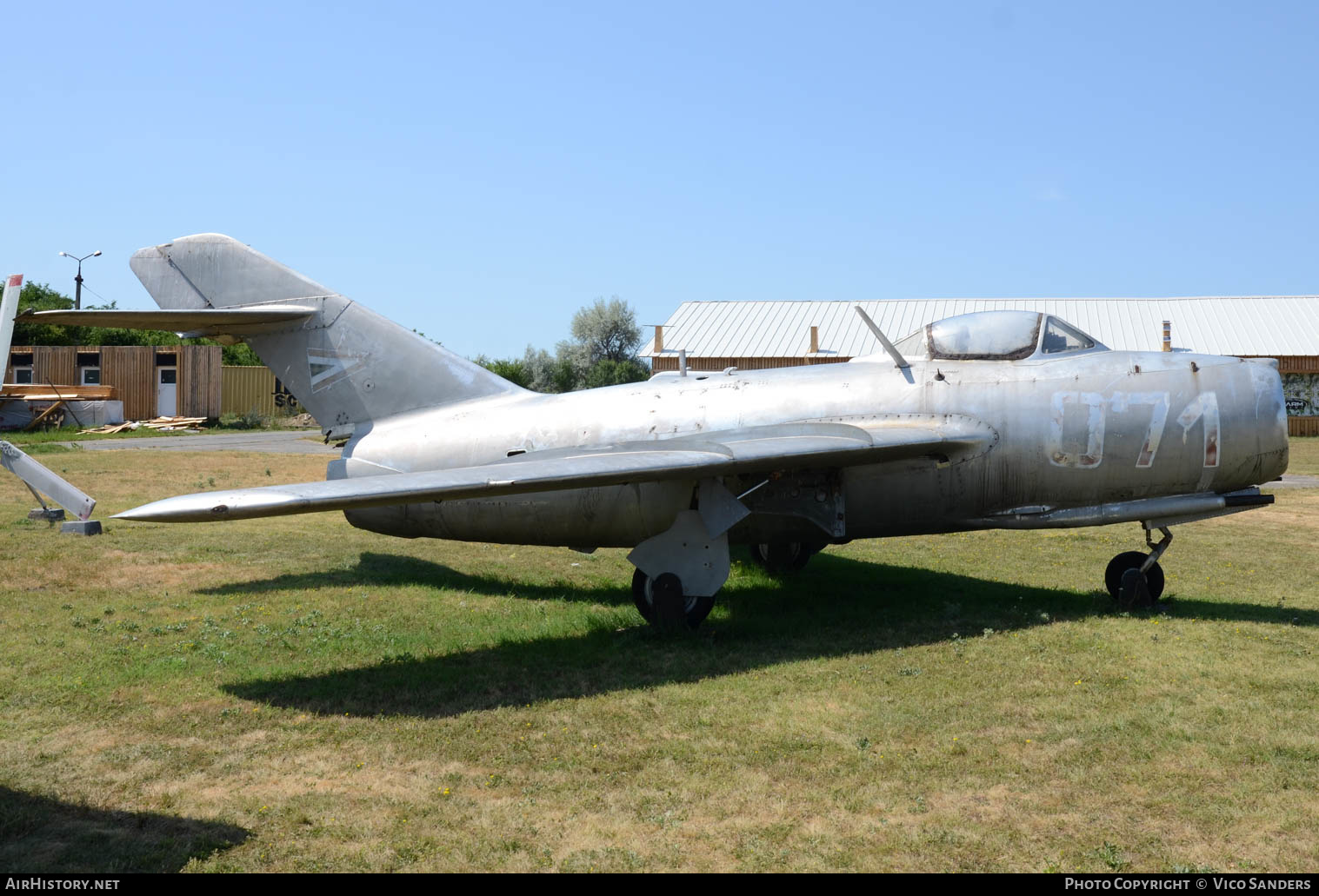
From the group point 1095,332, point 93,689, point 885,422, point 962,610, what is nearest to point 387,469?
point 93,689

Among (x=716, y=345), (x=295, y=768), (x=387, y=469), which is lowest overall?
(x=295, y=768)

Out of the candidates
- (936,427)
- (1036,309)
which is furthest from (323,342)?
(1036,309)

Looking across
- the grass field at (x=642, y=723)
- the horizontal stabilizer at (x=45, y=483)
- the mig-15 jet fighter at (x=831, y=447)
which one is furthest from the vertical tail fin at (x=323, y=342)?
the horizontal stabilizer at (x=45, y=483)

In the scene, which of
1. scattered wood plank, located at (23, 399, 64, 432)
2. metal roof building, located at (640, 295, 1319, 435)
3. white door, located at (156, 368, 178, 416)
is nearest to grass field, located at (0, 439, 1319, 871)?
metal roof building, located at (640, 295, 1319, 435)

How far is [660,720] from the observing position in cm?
697

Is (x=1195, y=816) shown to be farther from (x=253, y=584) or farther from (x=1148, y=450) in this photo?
(x=253, y=584)

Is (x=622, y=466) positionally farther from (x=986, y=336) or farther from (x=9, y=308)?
(x=9, y=308)

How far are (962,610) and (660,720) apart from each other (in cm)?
456

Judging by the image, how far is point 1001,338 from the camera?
10.1 meters

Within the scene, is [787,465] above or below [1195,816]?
above

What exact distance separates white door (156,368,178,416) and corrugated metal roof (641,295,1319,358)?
26.6 m

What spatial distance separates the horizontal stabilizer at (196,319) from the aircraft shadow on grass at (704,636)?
3.09 meters

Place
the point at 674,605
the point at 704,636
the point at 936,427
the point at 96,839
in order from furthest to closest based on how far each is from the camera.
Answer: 1. the point at 936,427
2. the point at 674,605
3. the point at 704,636
4. the point at 96,839

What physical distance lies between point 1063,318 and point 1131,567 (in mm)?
39566
